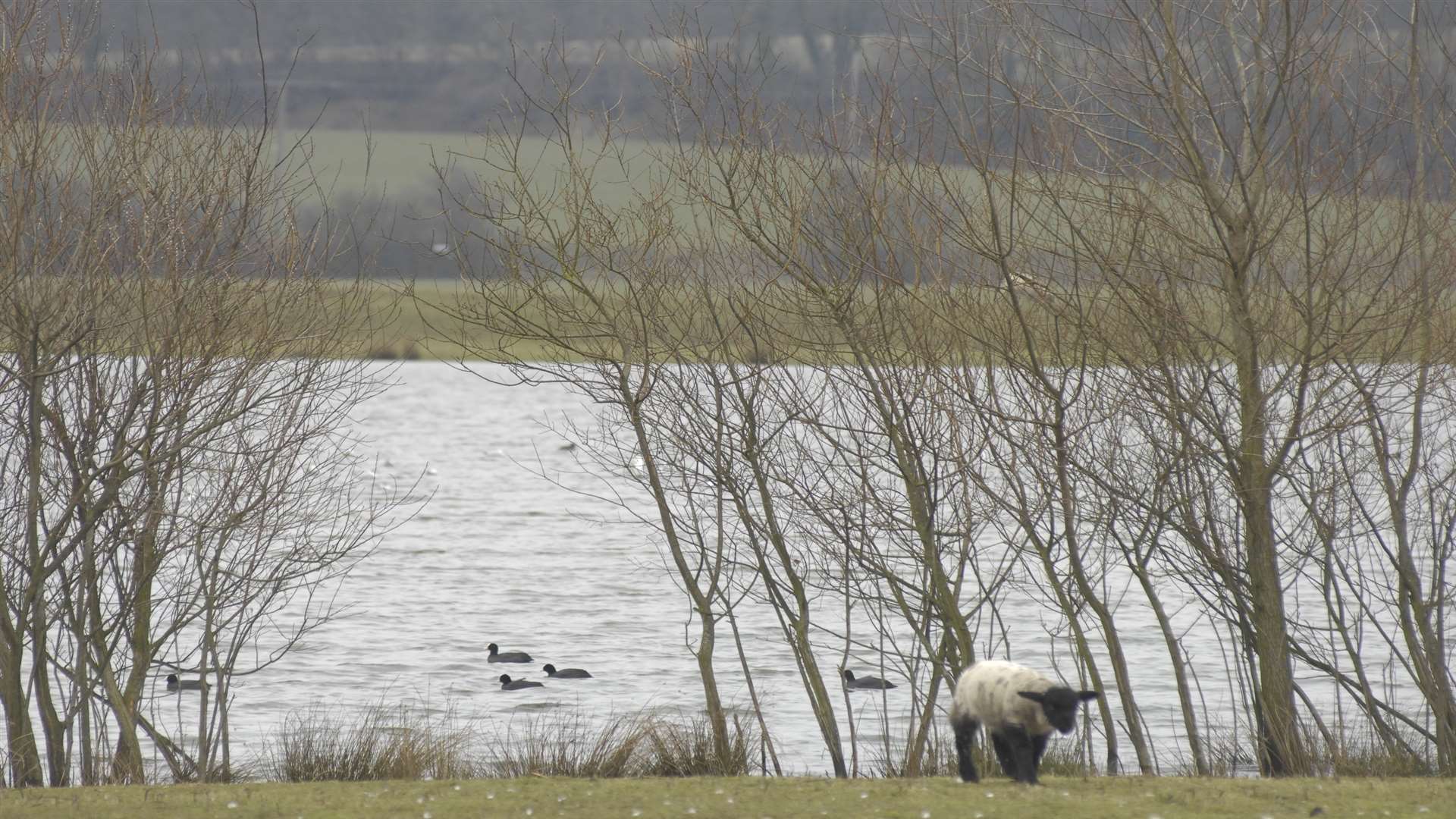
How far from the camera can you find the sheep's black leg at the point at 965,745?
27.4ft

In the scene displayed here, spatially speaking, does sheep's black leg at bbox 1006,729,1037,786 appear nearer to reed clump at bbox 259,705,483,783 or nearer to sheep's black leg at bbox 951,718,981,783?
sheep's black leg at bbox 951,718,981,783

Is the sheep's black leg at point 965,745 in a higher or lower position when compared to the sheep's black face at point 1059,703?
lower

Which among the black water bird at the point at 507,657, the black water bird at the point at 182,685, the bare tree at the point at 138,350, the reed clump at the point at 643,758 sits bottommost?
the reed clump at the point at 643,758

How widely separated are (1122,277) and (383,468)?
169 feet

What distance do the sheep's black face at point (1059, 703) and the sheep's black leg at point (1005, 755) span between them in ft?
1.86

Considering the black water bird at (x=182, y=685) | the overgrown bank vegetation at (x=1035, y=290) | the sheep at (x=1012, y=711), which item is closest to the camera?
the sheep at (x=1012, y=711)

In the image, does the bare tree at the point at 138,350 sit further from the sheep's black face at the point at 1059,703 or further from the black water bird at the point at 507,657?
the black water bird at the point at 507,657

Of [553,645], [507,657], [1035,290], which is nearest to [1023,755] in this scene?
[1035,290]

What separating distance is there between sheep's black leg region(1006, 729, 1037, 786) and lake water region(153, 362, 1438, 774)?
4.79 metres

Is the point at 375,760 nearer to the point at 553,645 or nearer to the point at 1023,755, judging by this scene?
the point at 1023,755

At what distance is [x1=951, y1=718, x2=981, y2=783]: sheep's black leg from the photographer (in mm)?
8344

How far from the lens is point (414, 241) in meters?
12.3

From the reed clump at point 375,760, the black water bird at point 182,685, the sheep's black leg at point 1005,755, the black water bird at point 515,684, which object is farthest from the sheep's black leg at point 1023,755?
the black water bird at point 182,685

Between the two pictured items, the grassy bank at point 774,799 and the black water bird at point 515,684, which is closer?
the grassy bank at point 774,799
